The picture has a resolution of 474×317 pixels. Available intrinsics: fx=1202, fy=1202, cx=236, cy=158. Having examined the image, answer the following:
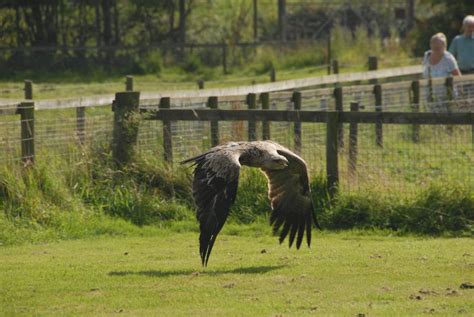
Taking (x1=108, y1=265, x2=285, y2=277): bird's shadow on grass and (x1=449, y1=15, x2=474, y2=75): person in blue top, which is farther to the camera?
(x1=449, y1=15, x2=474, y2=75): person in blue top

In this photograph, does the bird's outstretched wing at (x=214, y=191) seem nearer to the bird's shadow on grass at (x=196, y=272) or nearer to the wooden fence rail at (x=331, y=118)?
the bird's shadow on grass at (x=196, y=272)

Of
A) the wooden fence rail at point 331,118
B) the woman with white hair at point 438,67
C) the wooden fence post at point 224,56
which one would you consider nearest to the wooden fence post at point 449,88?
the woman with white hair at point 438,67

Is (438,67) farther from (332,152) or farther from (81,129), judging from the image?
(81,129)

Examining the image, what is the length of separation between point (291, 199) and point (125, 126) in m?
3.63

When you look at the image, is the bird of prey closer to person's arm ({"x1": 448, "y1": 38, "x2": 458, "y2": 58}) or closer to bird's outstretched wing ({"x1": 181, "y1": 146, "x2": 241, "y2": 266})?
bird's outstretched wing ({"x1": 181, "y1": 146, "x2": 241, "y2": 266})

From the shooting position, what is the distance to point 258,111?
15.3m

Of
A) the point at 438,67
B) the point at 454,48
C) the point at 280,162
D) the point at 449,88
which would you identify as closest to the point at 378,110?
the point at 449,88

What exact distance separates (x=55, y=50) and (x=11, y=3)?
2.42 m

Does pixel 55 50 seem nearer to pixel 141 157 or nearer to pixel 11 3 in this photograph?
pixel 11 3

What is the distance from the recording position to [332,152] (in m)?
14.7

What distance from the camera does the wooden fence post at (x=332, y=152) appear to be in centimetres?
1468

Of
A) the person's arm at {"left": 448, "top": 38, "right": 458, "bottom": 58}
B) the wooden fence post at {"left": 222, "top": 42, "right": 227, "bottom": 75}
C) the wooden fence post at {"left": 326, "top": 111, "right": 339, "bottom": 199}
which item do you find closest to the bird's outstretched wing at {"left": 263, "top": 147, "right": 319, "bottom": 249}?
the wooden fence post at {"left": 326, "top": 111, "right": 339, "bottom": 199}

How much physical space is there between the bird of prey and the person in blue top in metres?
11.5

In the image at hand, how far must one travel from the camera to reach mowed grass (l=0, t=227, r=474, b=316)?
9641 millimetres
